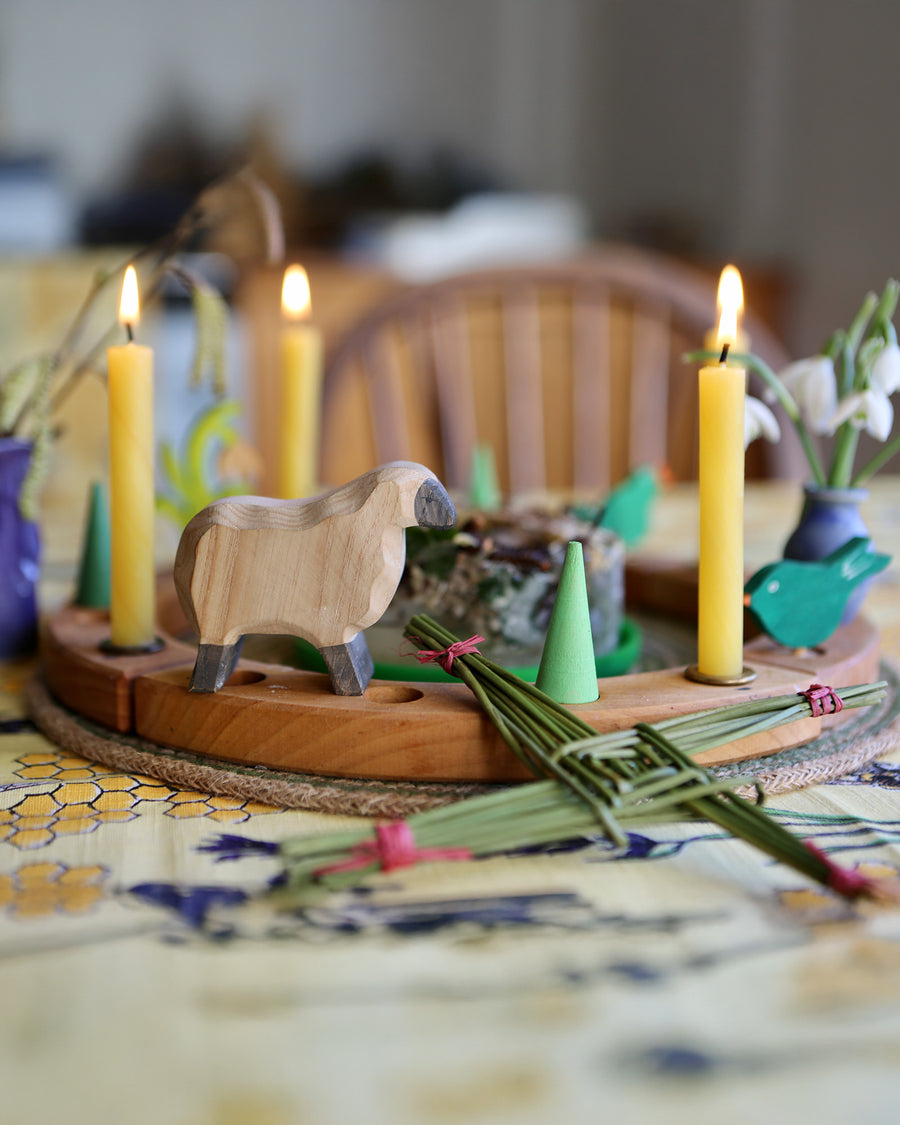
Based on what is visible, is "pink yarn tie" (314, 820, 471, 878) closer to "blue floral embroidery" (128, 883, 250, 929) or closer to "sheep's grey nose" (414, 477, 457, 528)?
Result: "blue floral embroidery" (128, 883, 250, 929)

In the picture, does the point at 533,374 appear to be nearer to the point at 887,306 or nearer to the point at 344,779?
the point at 887,306

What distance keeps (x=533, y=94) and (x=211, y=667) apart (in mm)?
3395

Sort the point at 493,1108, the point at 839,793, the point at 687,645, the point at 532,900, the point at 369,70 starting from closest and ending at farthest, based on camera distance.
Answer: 1. the point at 493,1108
2. the point at 532,900
3. the point at 839,793
4. the point at 687,645
5. the point at 369,70

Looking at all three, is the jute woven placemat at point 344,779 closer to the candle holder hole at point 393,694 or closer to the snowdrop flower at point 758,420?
the candle holder hole at point 393,694

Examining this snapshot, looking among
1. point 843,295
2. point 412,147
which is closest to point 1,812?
point 843,295

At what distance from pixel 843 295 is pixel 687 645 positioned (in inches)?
90.5

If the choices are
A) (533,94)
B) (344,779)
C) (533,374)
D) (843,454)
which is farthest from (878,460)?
(533,94)

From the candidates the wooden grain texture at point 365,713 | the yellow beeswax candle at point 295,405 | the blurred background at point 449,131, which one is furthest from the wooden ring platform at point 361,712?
the blurred background at point 449,131

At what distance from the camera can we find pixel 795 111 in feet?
9.65

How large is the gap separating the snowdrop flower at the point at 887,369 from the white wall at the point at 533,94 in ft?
7.48

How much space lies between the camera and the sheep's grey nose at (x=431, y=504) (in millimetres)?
497

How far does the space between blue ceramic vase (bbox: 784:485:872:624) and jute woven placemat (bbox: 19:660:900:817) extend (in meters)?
0.12

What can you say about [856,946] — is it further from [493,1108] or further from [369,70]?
[369,70]

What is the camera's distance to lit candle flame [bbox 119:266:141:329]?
0.59 m
